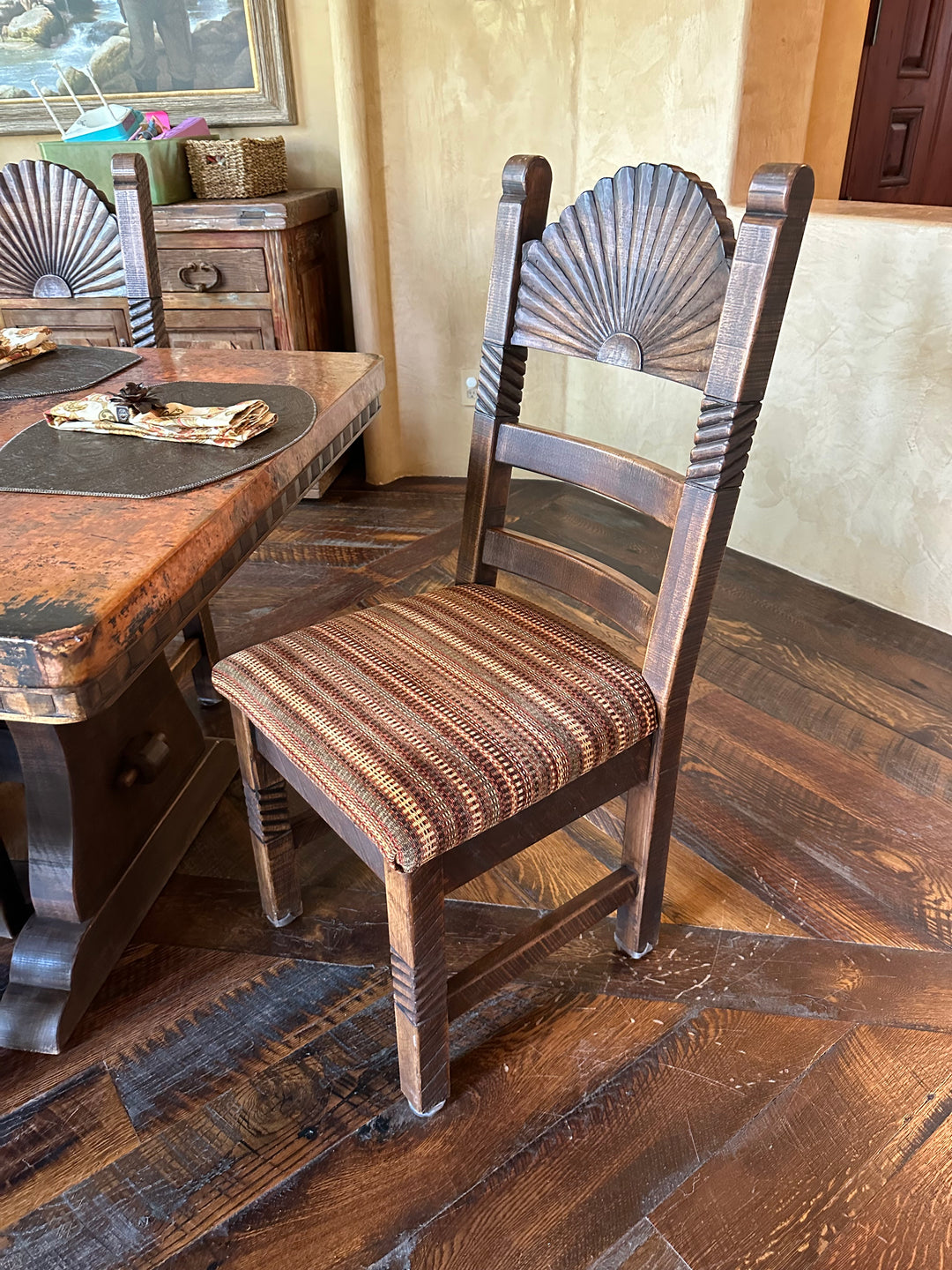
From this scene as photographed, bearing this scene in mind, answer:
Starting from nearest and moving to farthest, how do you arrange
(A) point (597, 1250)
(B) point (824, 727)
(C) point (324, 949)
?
(A) point (597, 1250)
(C) point (324, 949)
(B) point (824, 727)

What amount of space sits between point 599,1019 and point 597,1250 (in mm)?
297

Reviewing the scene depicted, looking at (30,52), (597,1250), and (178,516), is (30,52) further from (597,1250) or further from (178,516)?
(597,1250)

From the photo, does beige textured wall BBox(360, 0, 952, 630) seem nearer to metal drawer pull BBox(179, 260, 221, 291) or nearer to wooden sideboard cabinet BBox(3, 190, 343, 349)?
wooden sideboard cabinet BBox(3, 190, 343, 349)

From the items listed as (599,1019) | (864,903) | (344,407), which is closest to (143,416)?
(344,407)

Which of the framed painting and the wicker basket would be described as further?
the framed painting

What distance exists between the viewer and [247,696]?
1.08m

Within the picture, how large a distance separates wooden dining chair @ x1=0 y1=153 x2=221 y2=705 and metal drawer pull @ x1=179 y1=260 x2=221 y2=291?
1106 millimetres

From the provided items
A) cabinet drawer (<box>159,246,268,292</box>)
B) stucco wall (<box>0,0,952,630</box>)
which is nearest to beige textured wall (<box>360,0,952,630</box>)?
stucco wall (<box>0,0,952,630</box>)

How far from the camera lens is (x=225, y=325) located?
8.84ft

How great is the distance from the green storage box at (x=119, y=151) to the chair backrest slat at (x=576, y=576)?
76.1 inches

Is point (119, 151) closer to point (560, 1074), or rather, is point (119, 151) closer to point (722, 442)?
point (722, 442)

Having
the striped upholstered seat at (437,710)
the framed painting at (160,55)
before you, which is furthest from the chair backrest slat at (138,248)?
the framed painting at (160,55)

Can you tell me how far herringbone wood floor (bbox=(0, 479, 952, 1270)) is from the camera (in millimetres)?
977

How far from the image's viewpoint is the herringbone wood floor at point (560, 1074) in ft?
3.21
